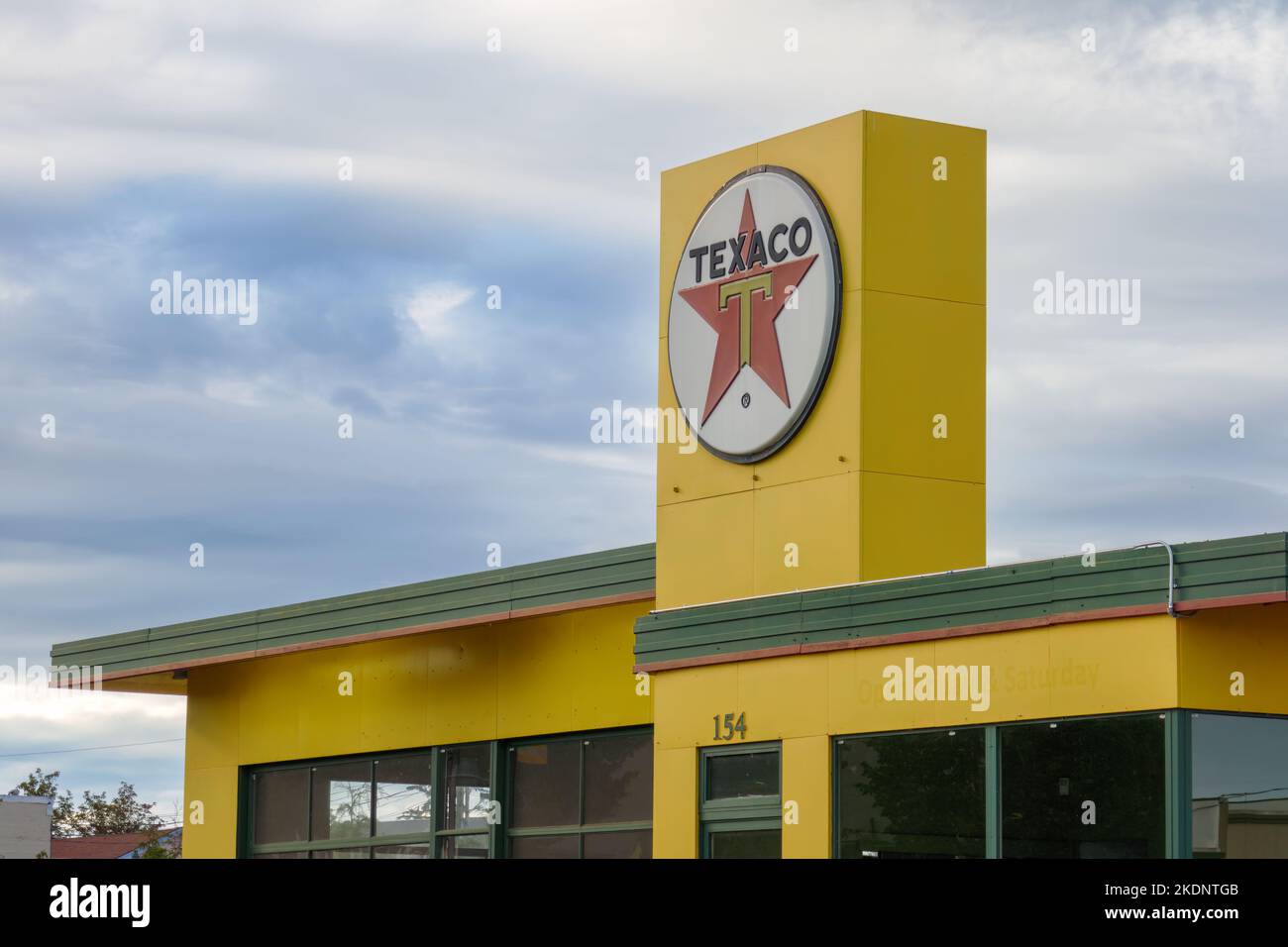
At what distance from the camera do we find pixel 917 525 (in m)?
18.6

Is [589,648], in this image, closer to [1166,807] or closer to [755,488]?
[755,488]

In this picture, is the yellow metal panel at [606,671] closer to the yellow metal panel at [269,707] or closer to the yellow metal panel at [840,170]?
the yellow metal panel at [840,170]

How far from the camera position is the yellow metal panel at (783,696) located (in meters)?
17.8

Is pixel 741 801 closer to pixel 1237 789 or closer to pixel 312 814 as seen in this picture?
pixel 1237 789

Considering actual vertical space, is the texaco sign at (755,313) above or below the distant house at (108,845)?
above

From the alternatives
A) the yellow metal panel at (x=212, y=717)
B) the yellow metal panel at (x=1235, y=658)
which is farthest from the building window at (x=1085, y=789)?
the yellow metal panel at (x=212, y=717)

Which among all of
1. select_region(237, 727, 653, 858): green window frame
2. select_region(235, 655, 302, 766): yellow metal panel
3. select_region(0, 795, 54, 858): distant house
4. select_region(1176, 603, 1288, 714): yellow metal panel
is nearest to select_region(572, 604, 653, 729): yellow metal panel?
select_region(237, 727, 653, 858): green window frame

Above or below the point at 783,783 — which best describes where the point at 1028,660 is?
above

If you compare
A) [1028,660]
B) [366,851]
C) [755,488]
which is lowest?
[366,851]

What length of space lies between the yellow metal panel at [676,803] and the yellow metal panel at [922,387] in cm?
363

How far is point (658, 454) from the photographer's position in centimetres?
2072
